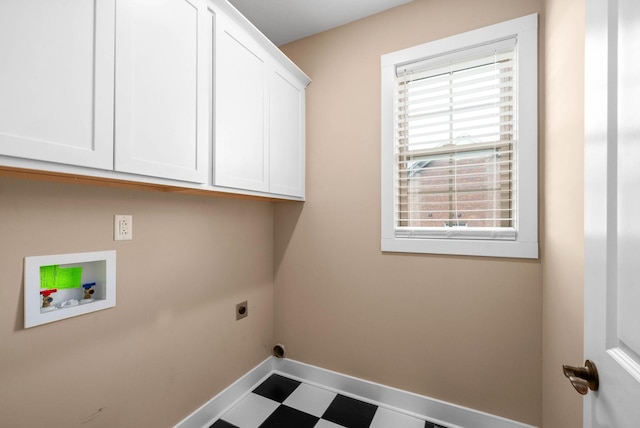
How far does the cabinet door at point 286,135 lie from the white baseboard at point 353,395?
1.31 metres

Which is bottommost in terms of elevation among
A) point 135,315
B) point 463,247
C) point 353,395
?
point 353,395

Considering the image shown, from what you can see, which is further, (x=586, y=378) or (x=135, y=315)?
(x=135, y=315)

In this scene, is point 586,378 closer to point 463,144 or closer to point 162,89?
point 463,144

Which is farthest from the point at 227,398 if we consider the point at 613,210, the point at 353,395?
the point at 613,210

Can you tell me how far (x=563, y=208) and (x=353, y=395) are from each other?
5.36 feet

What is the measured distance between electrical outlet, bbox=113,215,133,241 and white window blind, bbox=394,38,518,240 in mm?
1453

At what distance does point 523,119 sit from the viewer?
1407mm

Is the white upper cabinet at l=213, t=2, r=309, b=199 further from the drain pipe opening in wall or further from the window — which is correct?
the drain pipe opening in wall

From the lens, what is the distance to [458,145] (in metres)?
1.59

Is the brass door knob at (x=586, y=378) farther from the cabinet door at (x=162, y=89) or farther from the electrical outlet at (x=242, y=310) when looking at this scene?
the electrical outlet at (x=242, y=310)

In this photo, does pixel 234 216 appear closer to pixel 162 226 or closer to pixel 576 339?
pixel 162 226

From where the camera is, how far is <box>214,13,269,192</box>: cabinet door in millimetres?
1298

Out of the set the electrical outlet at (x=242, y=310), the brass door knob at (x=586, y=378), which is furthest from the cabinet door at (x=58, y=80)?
the brass door knob at (x=586, y=378)

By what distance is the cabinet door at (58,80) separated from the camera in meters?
0.69
